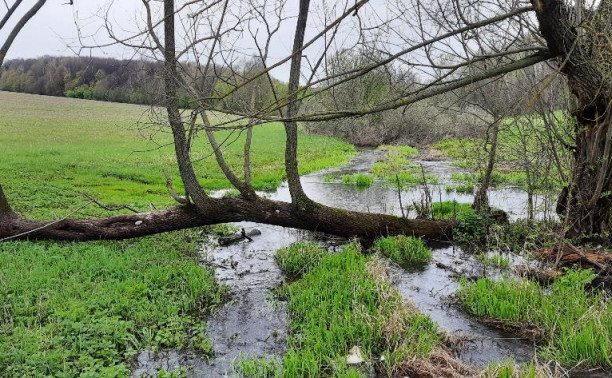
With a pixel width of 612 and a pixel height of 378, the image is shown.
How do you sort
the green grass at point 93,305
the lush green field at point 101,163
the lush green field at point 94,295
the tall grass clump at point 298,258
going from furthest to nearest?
the lush green field at point 101,163 < the tall grass clump at point 298,258 < the lush green field at point 94,295 < the green grass at point 93,305

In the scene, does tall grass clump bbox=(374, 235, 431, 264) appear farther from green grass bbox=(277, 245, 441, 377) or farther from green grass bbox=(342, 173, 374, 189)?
green grass bbox=(342, 173, 374, 189)

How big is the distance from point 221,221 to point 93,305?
158 inches

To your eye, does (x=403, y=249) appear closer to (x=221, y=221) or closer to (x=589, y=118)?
(x=221, y=221)

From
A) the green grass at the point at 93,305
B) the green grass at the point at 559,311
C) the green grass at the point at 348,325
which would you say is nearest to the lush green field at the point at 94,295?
the green grass at the point at 93,305

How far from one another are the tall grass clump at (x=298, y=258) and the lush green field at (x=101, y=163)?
2483 mm

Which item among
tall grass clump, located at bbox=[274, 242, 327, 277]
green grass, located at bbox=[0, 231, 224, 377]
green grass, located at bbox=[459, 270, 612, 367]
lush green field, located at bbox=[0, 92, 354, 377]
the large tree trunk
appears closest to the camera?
green grass, located at bbox=[0, 231, 224, 377]

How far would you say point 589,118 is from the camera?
8.84 meters

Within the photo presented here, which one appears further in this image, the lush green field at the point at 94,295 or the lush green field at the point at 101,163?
the lush green field at the point at 101,163

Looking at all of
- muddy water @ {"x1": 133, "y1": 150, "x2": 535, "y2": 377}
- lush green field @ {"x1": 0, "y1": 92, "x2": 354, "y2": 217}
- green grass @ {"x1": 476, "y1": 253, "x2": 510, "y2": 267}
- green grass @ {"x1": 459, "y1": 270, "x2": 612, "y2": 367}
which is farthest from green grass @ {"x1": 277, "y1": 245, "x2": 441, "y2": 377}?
green grass @ {"x1": 476, "y1": 253, "x2": 510, "y2": 267}

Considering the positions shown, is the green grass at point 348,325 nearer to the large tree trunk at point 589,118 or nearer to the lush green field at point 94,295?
the lush green field at point 94,295

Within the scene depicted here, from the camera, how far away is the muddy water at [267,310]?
5789 millimetres

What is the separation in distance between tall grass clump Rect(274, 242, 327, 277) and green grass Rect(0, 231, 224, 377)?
1.55 m

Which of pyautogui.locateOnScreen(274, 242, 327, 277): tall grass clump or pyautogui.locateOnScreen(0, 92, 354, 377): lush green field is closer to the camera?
pyautogui.locateOnScreen(0, 92, 354, 377): lush green field

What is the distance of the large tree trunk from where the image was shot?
6.68m
